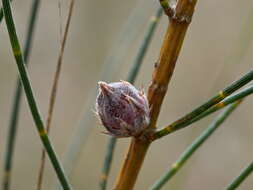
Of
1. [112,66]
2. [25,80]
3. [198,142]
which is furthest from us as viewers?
[112,66]

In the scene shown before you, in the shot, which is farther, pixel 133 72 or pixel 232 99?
pixel 133 72

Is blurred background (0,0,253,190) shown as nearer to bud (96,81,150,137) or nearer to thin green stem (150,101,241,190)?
thin green stem (150,101,241,190)

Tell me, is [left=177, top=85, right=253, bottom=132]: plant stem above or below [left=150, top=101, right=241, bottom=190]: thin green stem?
above

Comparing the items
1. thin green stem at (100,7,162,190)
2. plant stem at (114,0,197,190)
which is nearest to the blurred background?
thin green stem at (100,7,162,190)

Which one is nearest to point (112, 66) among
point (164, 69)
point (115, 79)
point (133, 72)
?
point (133, 72)

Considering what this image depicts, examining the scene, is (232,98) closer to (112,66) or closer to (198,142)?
(198,142)

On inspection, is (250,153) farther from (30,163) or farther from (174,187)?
(174,187)

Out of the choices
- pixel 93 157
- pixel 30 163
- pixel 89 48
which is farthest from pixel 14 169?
pixel 89 48

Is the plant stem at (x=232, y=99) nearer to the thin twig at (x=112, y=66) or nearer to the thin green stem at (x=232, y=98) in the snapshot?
the thin green stem at (x=232, y=98)
